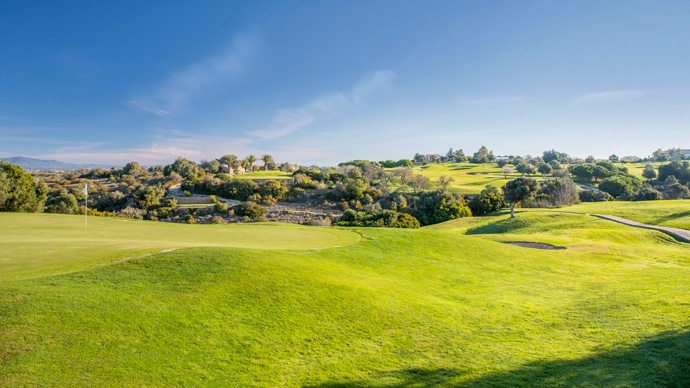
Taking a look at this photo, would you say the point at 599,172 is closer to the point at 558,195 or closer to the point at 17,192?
the point at 558,195

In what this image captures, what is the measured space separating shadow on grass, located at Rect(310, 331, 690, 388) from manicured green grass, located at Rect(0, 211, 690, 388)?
0.08ft

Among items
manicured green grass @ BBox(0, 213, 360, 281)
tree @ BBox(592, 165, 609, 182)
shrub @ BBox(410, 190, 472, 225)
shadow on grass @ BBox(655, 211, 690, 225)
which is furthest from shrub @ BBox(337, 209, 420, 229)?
tree @ BBox(592, 165, 609, 182)

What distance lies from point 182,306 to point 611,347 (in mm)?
8020

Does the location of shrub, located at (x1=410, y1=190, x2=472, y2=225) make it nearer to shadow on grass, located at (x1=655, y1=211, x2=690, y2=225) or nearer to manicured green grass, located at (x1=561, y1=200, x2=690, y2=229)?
manicured green grass, located at (x1=561, y1=200, x2=690, y2=229)

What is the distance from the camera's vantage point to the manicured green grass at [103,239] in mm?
7691

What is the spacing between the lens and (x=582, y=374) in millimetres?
4840

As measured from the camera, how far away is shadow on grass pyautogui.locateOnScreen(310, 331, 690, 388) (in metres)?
4.54

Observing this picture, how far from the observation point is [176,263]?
25.5 ft

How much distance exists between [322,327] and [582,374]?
14.0 feet

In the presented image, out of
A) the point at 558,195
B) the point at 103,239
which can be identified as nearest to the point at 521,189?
the point at 558,195

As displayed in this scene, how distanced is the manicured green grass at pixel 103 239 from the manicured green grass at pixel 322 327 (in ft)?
4.04

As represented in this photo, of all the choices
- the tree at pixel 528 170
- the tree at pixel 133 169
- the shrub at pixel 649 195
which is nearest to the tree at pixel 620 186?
the shrub at pixel 649 195

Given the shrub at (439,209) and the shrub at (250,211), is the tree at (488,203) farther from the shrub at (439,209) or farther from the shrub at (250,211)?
the shrub at (250,211)

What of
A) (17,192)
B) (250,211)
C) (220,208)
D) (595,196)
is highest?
(17,192)
